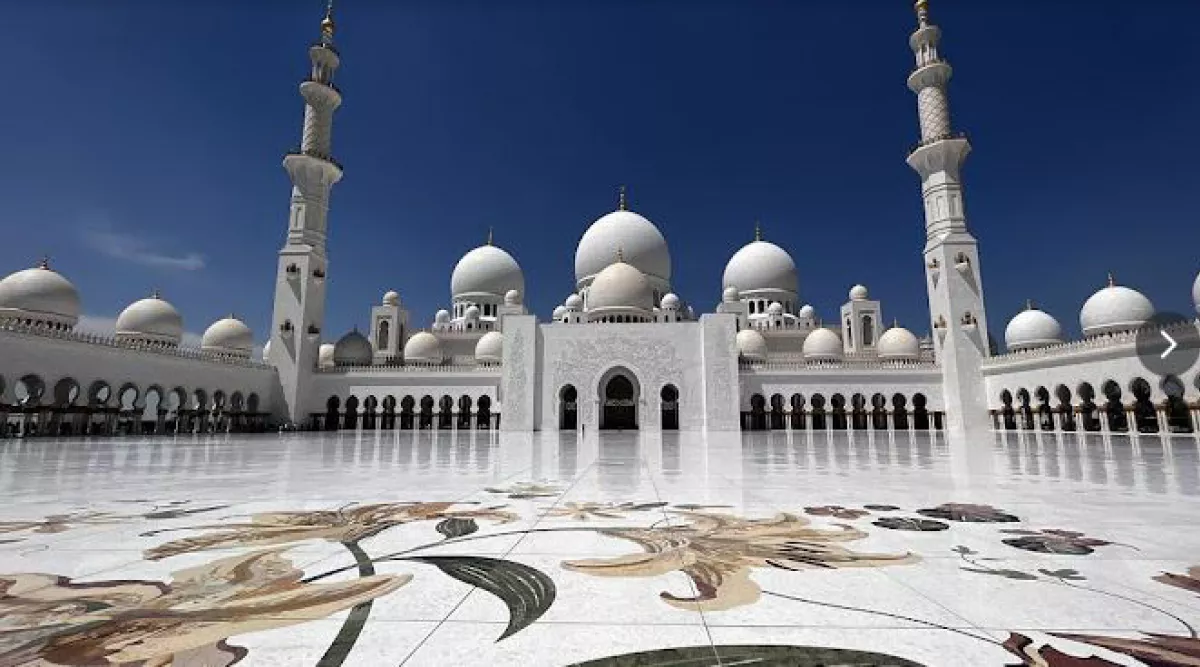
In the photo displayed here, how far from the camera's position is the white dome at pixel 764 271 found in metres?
32.3

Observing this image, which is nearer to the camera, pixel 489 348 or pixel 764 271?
pixel 489 348

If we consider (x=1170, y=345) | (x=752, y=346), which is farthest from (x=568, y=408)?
(x=1170, y=345)

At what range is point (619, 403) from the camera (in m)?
23.0

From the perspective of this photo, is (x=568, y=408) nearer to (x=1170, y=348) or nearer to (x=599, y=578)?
(x=1170, y=348)

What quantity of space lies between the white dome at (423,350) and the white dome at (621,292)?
865 centimetres

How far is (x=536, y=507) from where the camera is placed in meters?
3.88

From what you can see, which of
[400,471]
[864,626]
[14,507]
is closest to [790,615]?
[864,626]

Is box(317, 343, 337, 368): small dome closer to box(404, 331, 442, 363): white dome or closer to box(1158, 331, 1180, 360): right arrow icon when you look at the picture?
box(404, 331, 442, 363): white dome

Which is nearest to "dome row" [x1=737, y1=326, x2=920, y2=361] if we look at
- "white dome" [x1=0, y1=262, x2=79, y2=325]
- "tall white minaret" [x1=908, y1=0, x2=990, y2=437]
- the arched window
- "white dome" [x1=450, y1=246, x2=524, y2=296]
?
"tall white minaret" [x1=908, y1=0, x2=990, y2=437]

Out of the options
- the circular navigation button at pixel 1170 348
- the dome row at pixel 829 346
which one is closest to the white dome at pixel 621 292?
the dome row at pixel 829 346

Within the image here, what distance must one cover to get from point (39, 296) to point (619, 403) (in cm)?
2159

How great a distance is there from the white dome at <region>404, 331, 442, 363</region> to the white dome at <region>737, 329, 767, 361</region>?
47.3 ft

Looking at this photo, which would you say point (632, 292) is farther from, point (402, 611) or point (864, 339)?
point (402, 611)

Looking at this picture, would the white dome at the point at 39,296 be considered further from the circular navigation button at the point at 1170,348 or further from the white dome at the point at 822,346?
Result: the circular navigation button at the point at 1170,348
